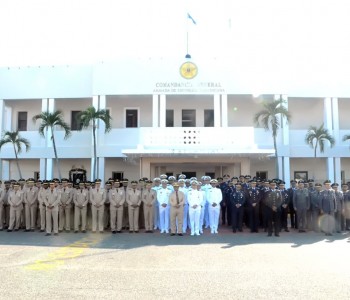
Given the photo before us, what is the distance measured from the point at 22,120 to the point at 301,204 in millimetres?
16607

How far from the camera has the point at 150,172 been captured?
1695cm

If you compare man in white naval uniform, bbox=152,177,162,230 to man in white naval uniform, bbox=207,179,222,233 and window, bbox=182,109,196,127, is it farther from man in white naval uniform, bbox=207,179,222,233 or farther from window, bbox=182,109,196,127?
window, bbox=182,109,196,127

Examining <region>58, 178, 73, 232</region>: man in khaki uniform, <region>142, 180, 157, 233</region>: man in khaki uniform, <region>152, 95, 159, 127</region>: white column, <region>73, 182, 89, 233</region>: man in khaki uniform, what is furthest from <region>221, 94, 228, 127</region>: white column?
<region>58, 178, 73, 232</region>: man in khaki uniform

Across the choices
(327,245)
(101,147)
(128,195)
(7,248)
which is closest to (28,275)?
(7,248)

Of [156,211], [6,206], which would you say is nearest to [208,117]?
[156,211]

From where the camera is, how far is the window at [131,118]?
846 inches

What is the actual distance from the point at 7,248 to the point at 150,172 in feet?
28.1

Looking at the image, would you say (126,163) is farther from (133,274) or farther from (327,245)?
(133,274)

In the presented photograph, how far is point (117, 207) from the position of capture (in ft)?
38.7

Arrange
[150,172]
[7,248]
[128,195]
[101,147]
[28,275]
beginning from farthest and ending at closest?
[101,147] → [150,172] → [128,195] → [7,248] → [28,275]

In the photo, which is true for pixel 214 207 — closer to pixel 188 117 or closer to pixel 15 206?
pixel 15 206

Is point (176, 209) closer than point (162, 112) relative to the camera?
Yes

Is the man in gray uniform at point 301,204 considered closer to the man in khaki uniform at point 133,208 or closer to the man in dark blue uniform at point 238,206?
the man in dark blue uniform at point 238,206

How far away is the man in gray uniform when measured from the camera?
11891mm
